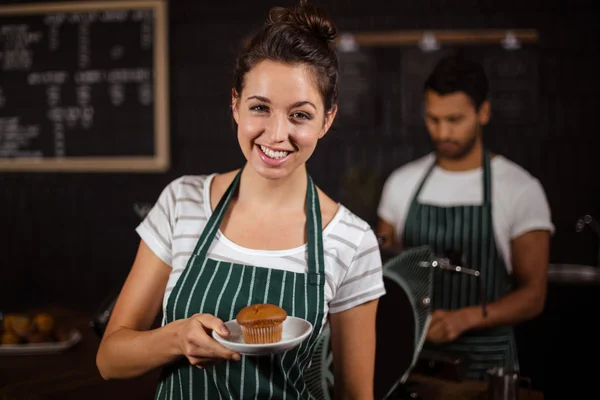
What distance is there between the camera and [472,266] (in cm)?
235

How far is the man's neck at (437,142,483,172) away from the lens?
2.42 metres

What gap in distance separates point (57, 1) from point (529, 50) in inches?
96.2

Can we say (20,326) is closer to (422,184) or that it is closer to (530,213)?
(422,184)

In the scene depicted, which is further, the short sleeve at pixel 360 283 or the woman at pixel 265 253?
the short sleeve at pixel 360 283

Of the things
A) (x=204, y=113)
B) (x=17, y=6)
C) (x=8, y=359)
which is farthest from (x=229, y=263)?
(x=17, y=6)

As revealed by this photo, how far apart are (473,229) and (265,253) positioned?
1274 millimetres

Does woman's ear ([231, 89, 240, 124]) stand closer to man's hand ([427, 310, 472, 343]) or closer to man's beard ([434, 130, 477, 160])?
man's hand ([427, 310, 472, 343])

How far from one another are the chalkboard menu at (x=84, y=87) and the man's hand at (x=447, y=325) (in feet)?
5.90

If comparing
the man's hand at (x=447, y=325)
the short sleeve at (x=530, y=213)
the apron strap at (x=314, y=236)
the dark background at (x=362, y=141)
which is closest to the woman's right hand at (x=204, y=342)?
the apron strap at (x=314, y=236)

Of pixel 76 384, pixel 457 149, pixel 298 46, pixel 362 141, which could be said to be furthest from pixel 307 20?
pixel 362 141

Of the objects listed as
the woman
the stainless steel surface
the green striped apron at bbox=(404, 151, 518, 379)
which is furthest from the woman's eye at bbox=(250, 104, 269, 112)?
the stainless steel surface

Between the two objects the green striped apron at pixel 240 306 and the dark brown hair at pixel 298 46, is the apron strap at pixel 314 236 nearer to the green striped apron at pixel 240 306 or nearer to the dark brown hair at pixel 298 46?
the green striped apron at pixel 240 306

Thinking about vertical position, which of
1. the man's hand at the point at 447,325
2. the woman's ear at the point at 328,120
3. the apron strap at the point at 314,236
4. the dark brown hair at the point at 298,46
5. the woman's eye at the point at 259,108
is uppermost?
the dark brown hair at the point at 298,46

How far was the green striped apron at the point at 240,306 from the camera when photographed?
1237 mm
